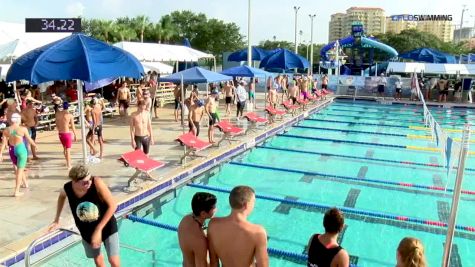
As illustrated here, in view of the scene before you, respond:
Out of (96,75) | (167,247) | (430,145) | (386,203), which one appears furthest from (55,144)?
(430,145)

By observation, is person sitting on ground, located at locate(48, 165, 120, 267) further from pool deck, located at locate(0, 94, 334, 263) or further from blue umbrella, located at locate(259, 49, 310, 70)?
blue umbrella, located at locate(259, 49, 310, 70)

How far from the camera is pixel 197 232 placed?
9.35 ft

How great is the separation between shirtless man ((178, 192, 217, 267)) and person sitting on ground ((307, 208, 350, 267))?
76 centimetres

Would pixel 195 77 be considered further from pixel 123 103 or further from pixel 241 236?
pixel 241 236

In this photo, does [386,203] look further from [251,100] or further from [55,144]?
[251,100]

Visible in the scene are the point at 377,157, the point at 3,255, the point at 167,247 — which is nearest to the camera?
the point at 3,255

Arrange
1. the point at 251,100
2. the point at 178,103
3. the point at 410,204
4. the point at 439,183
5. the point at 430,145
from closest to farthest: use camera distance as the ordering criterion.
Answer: the point at 410,204
the point at 439,183
the point at 430,145
the point at 178,103
the point at 251,100

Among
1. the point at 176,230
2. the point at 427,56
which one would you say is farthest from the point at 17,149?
the point at 427,56

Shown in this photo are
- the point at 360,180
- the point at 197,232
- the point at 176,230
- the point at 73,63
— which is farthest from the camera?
the point at 360,180

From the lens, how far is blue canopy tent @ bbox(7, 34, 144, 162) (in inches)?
243

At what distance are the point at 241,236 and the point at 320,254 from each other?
0.61 m

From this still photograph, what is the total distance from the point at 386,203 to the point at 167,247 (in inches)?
158

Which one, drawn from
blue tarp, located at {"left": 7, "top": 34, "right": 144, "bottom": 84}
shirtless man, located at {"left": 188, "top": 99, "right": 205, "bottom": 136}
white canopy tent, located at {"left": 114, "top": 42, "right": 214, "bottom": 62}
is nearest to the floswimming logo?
white canopy tent, located at {"left": 114, "top": 42, "right": 214, "bottom": 62}

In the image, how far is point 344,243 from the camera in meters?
5.97
